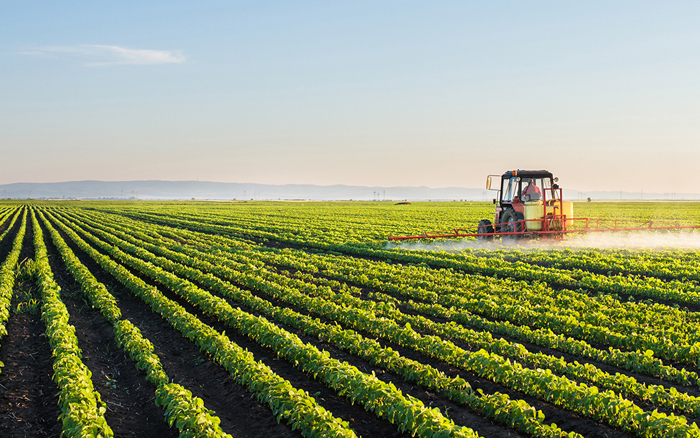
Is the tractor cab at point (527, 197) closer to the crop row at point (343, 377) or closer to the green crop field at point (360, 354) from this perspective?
the green crop field at point (360, 354)

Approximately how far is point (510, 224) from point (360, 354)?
14780 millimetres

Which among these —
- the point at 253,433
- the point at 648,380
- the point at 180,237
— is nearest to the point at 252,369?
the point at 253,433

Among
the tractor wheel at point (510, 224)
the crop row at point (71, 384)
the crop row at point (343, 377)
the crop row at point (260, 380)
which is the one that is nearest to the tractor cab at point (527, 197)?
the tractor wheel at point (510, 224)

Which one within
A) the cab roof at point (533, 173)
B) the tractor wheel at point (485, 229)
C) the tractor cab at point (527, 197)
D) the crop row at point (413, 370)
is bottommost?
the crop row at point (413, 370)

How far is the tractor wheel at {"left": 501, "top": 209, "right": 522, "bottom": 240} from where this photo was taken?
20562 mm

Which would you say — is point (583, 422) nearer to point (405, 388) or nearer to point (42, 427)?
point (405, 388)

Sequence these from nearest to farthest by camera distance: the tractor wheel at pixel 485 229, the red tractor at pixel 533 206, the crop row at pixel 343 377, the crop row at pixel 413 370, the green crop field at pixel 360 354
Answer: the crop row at pixel 343 377, the crop row at pixel 413 370, the green crop field at pixel 360 354, the red tractor at pixel 533 206, the tractor wheel at pixel 485 229

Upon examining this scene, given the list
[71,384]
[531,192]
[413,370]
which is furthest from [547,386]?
[531,192]

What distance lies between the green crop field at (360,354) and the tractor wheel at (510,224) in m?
4.83

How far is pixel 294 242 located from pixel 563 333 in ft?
62.6

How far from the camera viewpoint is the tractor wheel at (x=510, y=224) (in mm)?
20562

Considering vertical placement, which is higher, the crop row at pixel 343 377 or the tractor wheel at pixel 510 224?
the tractor wheel at pixel 510 224

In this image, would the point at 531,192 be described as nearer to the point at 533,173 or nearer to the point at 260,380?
the point at 533,173

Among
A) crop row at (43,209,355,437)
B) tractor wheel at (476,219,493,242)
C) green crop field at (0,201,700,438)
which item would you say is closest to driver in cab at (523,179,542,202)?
tractor wheel at (476,219,493,242)
